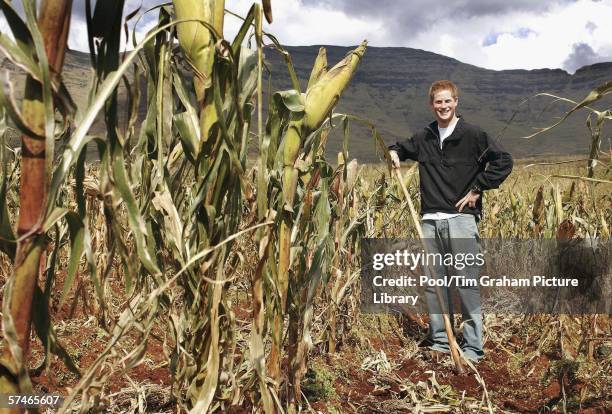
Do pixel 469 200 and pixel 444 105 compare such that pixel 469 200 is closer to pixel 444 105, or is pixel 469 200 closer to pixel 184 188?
pixel 444 105

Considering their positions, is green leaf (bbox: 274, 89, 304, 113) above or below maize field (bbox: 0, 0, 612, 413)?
above

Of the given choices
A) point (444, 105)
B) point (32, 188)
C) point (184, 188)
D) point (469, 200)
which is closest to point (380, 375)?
point (469, 200)

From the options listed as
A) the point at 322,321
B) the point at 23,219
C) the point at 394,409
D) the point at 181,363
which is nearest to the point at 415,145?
the point at 322,321

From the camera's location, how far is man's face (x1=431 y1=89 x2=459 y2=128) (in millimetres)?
3342

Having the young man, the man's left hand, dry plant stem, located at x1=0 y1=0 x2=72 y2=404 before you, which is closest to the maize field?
dry plant stem, located at x1=0 y1=0 x2=72 y2=404

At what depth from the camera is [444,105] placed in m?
3.35

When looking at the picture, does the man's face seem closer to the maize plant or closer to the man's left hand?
the man's left hand

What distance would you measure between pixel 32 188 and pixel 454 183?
302 centimetres

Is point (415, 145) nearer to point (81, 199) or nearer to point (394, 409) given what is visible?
point (394, 409)

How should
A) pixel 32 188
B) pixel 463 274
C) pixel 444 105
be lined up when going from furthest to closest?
pixel 463 274 → pixel 444 105 → pixel 32 188

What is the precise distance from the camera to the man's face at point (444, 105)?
11.0 feet

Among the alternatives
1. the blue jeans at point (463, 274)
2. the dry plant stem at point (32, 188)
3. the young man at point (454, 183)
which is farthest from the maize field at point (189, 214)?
the young man at point (454, 183)

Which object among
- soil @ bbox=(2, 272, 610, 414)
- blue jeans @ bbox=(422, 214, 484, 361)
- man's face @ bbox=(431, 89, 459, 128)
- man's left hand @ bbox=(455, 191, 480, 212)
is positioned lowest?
soil @ bbox=(2, 272, 610, 414)

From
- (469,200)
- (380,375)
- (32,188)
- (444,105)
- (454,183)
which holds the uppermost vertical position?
(444,105)
